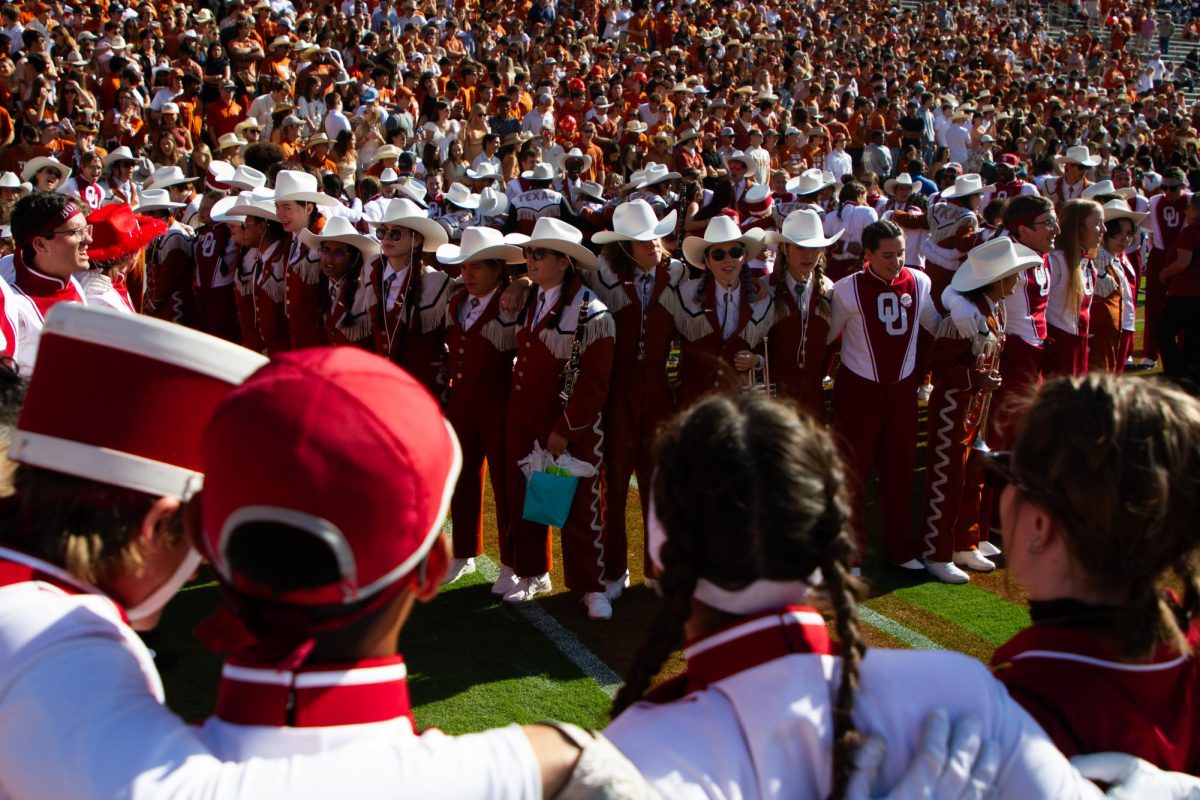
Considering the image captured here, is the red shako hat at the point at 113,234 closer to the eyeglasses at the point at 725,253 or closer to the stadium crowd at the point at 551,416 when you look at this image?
the stadium crowd at the point at 551,416

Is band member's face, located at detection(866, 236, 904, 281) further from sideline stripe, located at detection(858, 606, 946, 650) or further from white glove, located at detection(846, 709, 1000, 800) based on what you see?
white glove, located at detection(846, 709, 1000, 800)

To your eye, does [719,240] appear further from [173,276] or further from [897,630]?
[173,276]

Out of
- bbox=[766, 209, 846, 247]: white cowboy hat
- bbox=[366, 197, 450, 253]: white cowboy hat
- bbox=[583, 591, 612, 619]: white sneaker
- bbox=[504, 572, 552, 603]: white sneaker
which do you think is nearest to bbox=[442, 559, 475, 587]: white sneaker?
bbox=[504, 572, 552, 603]: white sneaker

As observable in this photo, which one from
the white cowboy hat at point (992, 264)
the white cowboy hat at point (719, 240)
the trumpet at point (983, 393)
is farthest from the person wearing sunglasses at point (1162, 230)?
the white cowboy hat at point (719, 240)

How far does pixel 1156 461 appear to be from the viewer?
1.83 meters

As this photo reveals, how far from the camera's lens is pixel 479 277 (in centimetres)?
597

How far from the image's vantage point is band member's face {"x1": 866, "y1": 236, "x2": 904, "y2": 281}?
20.1 feet

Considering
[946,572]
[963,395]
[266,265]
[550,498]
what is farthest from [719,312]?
[266,265]

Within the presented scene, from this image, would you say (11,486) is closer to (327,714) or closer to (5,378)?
(5,378)

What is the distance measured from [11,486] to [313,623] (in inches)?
35.8

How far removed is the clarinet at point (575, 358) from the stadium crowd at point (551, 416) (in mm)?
14

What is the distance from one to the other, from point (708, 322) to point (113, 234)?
135 inches

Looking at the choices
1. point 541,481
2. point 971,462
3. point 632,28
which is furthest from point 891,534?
point 632,28

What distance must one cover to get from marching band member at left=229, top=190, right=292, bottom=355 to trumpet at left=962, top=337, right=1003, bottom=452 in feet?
14.2
